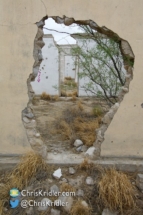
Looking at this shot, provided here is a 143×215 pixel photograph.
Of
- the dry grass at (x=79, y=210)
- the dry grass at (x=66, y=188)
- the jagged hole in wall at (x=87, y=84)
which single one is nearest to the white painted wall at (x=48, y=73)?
the jagged hole in wall at (x=87, y=84)

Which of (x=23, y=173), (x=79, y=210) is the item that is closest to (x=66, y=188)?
(x=79, y=210)

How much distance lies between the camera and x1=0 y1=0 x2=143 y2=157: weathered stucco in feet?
8.18

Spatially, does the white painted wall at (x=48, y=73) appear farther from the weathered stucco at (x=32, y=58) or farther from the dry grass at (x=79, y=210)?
the dry grass at (x=79, y=210)

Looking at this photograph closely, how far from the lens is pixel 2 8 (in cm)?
253

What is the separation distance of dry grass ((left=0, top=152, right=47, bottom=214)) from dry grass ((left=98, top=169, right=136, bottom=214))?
858mm

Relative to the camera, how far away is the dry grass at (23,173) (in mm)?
2440

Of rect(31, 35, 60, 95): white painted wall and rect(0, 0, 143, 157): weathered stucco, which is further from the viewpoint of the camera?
rect(31, 35, 60, 95): white painted wall

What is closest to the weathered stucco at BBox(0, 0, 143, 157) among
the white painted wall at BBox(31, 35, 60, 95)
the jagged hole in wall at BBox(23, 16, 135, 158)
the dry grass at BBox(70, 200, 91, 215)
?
the jagged hole in wall at BBox(23, 16, 135, 158)

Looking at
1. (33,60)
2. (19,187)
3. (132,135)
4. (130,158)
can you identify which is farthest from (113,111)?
(19,187)

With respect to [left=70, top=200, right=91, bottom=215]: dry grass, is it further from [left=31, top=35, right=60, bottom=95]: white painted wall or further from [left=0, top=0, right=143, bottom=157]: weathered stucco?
[left=31, top=35, right=60, bottom=95]: white painted wall

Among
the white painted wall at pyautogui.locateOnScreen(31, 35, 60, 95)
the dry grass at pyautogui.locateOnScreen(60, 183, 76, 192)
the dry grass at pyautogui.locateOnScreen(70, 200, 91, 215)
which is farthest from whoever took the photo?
the white painted wall at pyautogui.locateOnScreen(31, 35, 60, 95)

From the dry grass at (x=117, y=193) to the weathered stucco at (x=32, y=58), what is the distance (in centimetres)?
51

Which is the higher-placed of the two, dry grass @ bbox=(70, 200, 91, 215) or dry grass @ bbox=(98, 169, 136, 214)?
dry grass @ bbox=(98, 169, 136, 214)

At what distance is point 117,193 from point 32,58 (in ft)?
6.47
